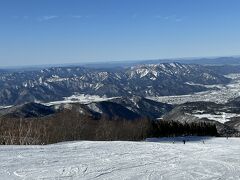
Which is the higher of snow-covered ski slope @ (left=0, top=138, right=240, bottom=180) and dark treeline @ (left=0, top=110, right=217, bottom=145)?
snow-covered ski slope @ (left=0, top=138, right=240, bottom=180)

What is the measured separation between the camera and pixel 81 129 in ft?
367

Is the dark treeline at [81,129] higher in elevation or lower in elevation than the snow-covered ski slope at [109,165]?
lower

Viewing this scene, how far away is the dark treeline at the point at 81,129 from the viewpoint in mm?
93375

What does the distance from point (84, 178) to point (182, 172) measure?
8734 mm

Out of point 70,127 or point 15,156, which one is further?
point 70,127

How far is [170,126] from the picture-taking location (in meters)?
134

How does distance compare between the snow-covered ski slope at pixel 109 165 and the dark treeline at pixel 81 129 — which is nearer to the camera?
the snow-covered ski slope at pixel 109 165

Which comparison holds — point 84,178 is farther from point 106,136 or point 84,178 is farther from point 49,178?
point 106,136

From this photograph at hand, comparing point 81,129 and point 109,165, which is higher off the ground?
point 109,165

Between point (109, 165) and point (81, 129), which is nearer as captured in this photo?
point (109, 165)

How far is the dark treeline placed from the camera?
93.4 m

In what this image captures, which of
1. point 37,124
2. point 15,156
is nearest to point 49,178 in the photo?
point 15,156

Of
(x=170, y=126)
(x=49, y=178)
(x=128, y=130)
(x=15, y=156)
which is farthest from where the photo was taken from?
(x=170, y=126)

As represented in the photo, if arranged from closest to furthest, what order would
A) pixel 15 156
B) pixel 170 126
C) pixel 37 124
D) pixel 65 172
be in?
pixel 65 172, pixel 15 156, pixel 37 124, pixel 170 126
